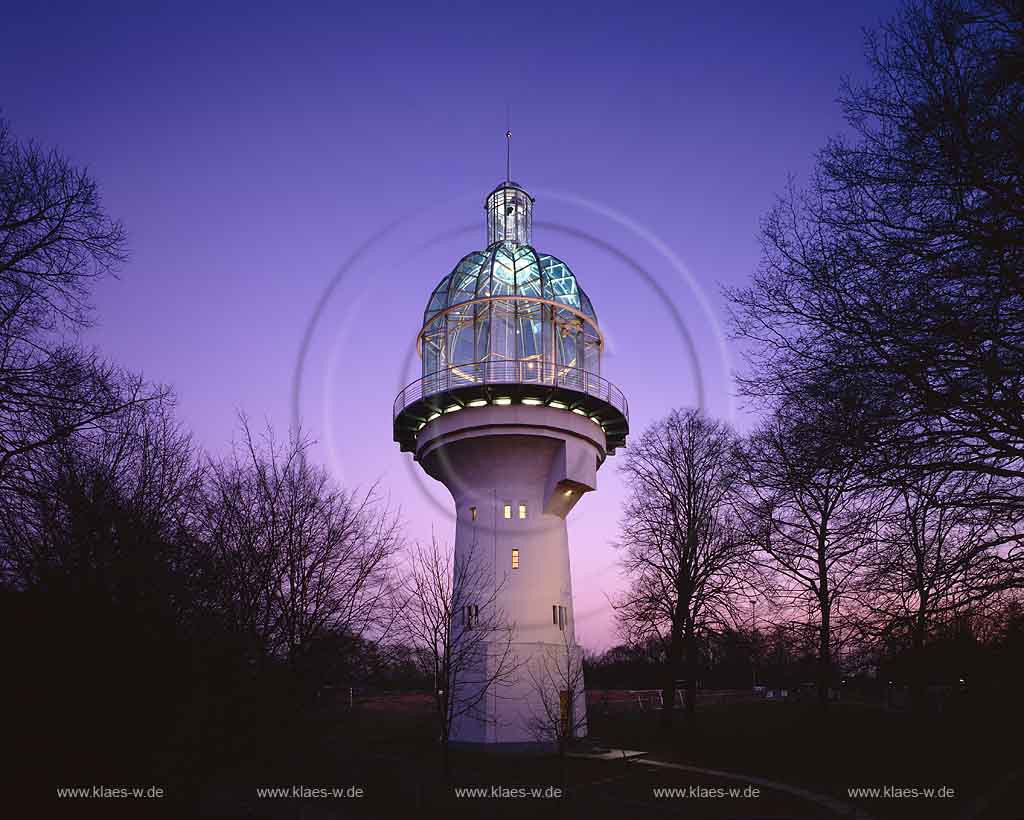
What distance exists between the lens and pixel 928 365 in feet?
26.3

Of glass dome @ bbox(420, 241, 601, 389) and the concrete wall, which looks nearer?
the concrete wall

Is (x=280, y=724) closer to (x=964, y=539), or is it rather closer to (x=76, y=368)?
(x=76, y=368)

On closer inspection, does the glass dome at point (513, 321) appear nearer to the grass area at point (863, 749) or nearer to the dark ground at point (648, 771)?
the dark ground at point (648, 771)

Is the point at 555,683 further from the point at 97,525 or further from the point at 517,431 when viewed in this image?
the point at 97,525

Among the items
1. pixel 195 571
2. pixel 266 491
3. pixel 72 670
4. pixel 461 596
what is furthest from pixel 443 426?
pixel 72 670

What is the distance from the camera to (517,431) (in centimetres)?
3041

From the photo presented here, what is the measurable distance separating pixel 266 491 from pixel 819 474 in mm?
12093
